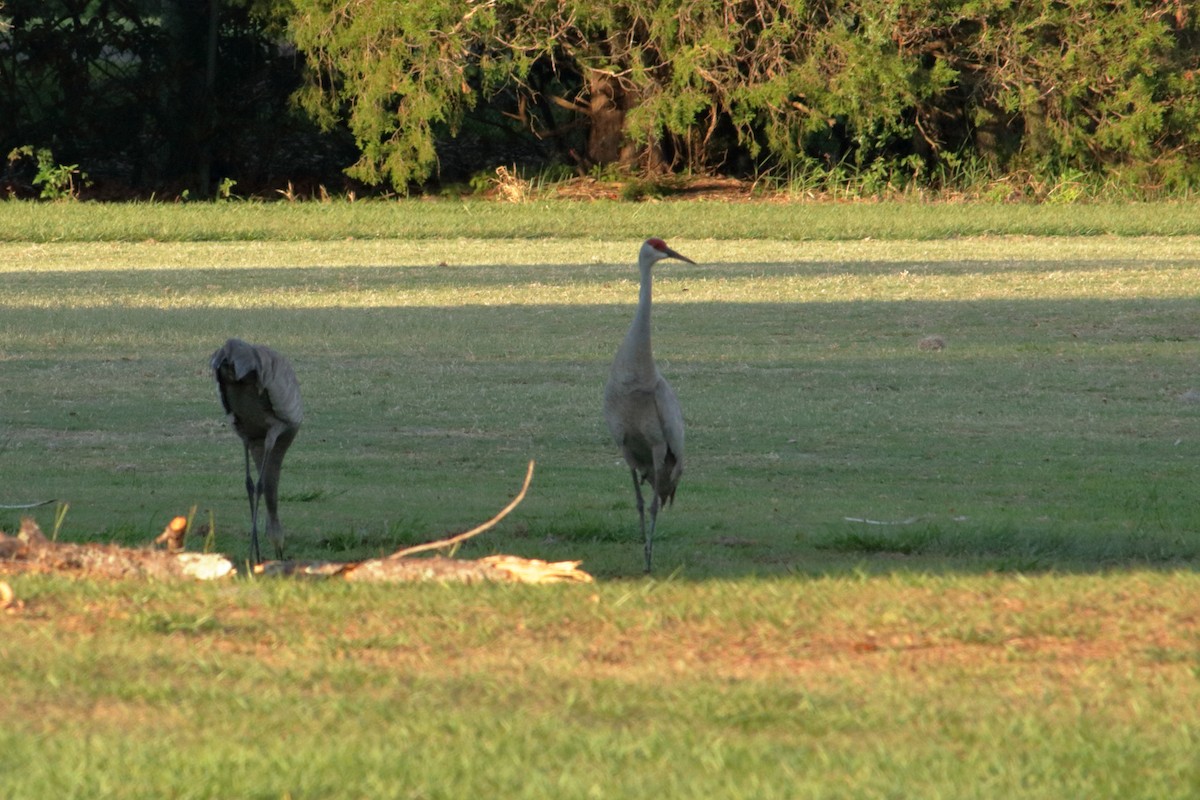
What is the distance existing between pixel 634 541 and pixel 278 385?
7.19 feet

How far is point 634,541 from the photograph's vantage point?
31.9ft

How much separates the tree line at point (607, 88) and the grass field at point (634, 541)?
1448 cm

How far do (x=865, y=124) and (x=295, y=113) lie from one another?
1435 centimetres

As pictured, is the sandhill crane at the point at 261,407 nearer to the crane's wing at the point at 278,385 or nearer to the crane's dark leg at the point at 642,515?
the crane's wing at the point at 278,385

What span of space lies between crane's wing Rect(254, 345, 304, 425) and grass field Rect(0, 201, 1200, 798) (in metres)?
0.76

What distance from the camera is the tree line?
39.3m

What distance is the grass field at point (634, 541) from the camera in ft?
16.6

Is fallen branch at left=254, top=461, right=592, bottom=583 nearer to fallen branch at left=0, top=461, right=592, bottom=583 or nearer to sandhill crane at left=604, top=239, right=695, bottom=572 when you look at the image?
fallen branch at left=0, top=461, right=592, bottom=583

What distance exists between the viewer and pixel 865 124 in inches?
1596

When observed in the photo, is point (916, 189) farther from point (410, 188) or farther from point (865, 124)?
point (410, 188)

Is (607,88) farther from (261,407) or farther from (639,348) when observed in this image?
(261,407)

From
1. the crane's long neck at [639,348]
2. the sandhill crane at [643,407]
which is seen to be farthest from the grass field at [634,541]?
the crane's long neck at [639,348]

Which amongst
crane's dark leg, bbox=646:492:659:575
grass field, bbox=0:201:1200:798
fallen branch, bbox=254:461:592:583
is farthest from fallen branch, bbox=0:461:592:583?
crane's dark leg, bbox=646:492:659:575

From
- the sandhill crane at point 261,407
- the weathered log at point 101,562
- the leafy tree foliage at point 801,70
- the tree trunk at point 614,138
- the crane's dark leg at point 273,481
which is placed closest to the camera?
the weathered log at point 101,562
